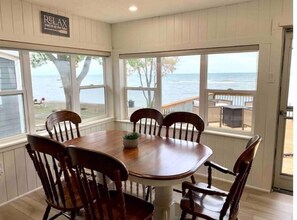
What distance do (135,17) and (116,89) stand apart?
50.3 inches

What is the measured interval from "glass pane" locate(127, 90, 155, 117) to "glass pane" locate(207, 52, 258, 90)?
3.48 ft

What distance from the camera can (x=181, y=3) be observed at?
2.87 meters

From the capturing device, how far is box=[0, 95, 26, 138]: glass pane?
271cm

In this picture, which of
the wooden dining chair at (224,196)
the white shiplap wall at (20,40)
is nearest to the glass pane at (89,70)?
the white shiplap wall at (20,40)

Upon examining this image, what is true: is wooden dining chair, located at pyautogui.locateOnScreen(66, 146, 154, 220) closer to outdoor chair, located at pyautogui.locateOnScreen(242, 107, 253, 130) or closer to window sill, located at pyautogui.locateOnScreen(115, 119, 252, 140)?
window sill, located at pyautogui.locateOnScreen(115, 119, 252, 140)

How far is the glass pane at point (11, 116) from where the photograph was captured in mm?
2709

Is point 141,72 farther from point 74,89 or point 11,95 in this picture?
point 11,95

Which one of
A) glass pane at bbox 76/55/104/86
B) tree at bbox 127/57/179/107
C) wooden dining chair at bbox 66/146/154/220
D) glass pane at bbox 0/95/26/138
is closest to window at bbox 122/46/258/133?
tree at bbox 127/57/179/107

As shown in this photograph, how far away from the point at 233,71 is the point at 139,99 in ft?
5.51

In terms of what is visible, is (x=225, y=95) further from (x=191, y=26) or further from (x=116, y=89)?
(x=116, y=89)

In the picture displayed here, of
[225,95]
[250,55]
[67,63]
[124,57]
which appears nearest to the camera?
[250,55]

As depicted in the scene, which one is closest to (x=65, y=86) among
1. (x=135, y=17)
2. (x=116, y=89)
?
(x=116, y=89)

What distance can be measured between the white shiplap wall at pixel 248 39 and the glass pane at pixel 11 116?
2.08 m

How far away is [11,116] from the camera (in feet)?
9.16
